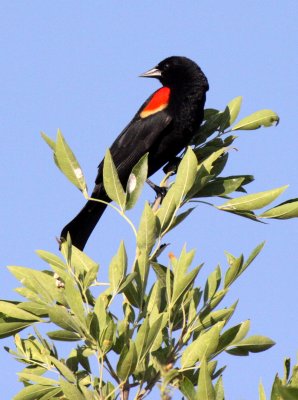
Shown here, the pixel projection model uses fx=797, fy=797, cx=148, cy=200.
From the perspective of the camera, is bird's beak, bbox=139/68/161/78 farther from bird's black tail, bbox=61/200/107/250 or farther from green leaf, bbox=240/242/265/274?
green leaf, bbox=240/242/265/274

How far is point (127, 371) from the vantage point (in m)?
1.98

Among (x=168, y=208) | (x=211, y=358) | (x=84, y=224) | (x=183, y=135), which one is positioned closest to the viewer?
(x=211, y=358)

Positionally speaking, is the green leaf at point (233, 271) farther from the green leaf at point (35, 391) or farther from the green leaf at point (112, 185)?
the green leaf at point (35, 391)

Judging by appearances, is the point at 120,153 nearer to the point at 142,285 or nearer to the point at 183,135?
the point at 183,135

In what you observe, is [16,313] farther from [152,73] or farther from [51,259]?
[152,73]

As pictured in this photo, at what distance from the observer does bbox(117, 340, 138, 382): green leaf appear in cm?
196

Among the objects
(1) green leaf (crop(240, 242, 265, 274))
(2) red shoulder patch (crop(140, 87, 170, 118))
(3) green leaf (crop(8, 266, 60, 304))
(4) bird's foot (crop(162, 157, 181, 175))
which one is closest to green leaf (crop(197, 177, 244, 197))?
(1) green leaf (crop(240, 242, 265, 274))

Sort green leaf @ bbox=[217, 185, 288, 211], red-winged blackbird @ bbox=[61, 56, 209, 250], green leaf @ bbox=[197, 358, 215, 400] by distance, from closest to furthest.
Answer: green leaf @ bbox=[197, 358, 215, 400]
green leaf @ bbox=[217, 185, 288, 211]
red-winged blackbird @ bbox=[61, 56, 209, 250]

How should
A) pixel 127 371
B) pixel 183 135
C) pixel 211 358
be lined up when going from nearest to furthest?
pixel 127 371 → pixel 211 358 → pixel 183 135

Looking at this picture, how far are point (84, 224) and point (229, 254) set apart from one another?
146 centimetres

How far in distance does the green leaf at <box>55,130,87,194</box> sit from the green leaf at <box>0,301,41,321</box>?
1.64 ft

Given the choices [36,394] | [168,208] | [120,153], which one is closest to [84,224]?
[120,153]

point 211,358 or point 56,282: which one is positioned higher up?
point 56,282

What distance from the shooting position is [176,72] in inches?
186
